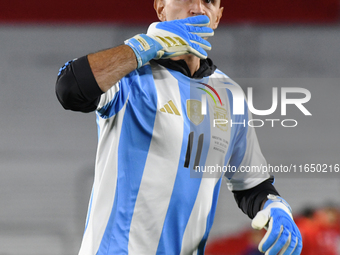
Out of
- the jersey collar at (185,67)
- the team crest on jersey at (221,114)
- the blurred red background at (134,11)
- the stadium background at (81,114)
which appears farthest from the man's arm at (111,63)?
the blurred red background at (134,11)

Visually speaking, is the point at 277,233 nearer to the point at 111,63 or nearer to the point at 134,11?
the point at 111,63

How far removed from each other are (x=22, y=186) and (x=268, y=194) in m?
2.89

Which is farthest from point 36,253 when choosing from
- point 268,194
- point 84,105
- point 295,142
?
point 84,105

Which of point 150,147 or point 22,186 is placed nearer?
point 150,147

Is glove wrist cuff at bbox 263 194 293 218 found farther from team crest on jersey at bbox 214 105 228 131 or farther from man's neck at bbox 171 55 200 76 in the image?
man's neck at bbox 171 55 200 76

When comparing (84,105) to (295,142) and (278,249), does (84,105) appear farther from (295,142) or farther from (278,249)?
(295,142)

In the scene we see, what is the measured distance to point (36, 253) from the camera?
3434 mm

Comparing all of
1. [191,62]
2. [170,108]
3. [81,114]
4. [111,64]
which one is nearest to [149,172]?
[170,108]

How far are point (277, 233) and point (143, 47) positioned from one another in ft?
1.96

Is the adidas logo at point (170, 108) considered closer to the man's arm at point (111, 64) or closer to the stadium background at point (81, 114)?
the man's arm at point (111, 64)

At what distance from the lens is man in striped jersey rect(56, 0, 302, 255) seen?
104 centimetres

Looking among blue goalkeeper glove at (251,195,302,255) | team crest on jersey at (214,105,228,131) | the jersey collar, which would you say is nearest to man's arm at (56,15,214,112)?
the jersey collar

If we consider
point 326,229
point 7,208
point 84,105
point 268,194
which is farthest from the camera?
point 7,208

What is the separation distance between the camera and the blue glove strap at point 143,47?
102 cm
